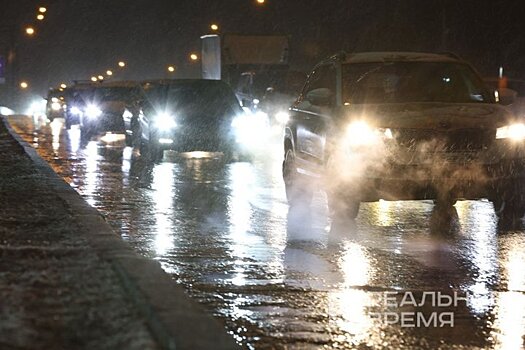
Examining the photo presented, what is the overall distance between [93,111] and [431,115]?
22670 mm

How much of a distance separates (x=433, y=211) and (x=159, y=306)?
7.23 metres

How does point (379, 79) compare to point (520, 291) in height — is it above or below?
above

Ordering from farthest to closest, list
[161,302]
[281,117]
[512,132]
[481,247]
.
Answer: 1. [281,117]
2. [512,132]
3. [481,247]
4. [161,302]

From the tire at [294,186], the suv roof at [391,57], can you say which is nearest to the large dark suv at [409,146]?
the suv roof at [391,57]

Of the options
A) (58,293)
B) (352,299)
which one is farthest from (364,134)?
(58,293)

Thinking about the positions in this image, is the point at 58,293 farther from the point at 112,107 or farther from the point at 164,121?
the point at 112,107

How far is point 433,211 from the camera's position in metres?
12.1

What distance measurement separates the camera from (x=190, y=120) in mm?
21531

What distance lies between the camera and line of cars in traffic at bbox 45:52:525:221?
10.3m

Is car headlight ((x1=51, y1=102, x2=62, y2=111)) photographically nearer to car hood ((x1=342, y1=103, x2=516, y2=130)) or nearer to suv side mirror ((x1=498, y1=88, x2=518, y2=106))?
suv side mirror ((x1=498, y1=88, x2=518, y2=106))

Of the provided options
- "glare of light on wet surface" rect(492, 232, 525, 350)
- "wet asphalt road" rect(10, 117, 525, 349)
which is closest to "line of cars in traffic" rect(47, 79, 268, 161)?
"wet asphalt road" rect(10, 117, 525, 349)

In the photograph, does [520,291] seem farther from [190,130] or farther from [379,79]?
[190,130]

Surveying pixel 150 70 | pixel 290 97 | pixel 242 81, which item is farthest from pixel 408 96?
pixel 150 70

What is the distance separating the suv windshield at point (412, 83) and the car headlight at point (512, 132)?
1078 millimetres
